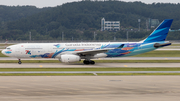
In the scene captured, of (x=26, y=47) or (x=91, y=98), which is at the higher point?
(x=26, y=47)

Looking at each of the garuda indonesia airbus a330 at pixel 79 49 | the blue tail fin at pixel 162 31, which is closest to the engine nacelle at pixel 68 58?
the garuda indonesia airbus a330 at pixel 79 49

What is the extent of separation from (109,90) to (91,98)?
2.92 m

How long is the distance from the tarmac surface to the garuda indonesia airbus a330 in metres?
16.0

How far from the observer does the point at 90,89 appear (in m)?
21.2

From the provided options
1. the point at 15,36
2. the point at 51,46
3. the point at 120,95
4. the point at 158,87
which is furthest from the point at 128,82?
the point at 15,36

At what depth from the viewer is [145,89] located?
69.8 ft

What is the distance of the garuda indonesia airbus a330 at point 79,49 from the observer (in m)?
41.9

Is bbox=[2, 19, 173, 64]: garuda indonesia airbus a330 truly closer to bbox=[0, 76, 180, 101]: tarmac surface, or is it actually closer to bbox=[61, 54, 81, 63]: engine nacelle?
bbox=[61, 54, 81, 63]: engine nacelle

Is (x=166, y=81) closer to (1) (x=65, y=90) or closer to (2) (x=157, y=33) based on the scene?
(1) (x=65, y=90)

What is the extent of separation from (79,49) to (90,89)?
2185cm

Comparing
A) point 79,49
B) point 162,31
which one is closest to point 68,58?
point 79,49

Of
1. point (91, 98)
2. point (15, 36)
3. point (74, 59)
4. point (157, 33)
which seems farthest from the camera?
point (15, 36)

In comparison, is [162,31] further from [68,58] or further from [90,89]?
[90,89]

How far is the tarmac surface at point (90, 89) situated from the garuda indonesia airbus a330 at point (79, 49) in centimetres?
1597
